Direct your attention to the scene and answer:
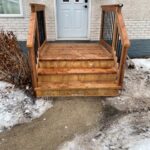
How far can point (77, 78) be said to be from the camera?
4145 mm

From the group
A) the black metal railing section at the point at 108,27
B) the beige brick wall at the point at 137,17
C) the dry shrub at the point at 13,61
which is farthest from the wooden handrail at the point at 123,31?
the dry shrub at the point at 13,61

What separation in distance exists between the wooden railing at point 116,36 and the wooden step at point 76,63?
25 cm

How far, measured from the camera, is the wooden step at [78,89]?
3967 mm

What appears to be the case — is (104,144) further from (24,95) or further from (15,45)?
(15,45)

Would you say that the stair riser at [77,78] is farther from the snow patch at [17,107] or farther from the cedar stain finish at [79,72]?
the snow patch at [17,107]

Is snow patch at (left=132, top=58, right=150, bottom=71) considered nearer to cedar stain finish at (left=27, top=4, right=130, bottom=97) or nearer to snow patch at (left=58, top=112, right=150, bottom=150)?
cedar stain finish at (left=27, top=4, right=130, bottom=97)

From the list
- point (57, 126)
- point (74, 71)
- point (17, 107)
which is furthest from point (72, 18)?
point (57, 126)

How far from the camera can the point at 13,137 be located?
124 inches

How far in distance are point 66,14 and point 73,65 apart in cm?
203

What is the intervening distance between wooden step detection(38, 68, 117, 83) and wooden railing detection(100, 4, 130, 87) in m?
0.26

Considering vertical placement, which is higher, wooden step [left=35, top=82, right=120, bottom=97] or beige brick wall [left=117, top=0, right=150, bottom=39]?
beige brick wall [left=117, top=0, right=150, bottom=39]

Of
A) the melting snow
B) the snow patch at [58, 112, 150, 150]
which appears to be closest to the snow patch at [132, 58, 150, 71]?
the melting snow

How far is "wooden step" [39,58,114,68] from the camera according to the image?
4258mm

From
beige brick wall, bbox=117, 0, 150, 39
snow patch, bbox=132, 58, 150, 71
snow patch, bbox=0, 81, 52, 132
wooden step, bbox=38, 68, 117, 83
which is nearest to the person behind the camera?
snow patch, bbox=0, 81, 52, 132
